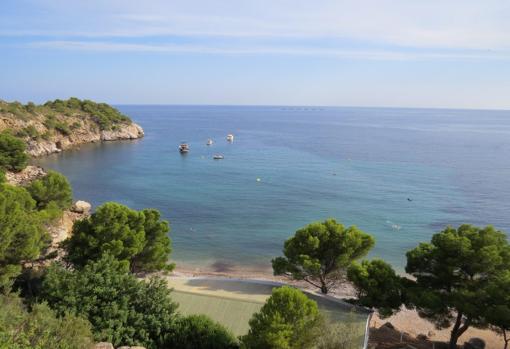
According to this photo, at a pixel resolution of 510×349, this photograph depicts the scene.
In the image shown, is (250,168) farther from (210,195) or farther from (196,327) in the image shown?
(196,327)

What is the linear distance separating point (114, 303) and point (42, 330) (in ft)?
11.3

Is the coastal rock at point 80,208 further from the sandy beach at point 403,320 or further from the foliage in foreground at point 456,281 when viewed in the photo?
the foliage in foreground at point 456,281

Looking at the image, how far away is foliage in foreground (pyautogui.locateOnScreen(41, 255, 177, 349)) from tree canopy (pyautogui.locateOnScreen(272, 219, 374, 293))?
7974 millimetres

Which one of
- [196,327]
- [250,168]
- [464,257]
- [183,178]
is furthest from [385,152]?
[196,327]

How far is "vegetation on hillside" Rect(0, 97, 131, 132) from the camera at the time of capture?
79719mm

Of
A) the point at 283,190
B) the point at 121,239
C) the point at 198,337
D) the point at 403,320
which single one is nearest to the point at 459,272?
the point at 403,320

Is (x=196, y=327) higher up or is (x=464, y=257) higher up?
(x=464, y=257)

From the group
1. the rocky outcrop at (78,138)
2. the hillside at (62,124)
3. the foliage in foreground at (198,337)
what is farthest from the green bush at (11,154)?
the foliage in foreground at (198,337)

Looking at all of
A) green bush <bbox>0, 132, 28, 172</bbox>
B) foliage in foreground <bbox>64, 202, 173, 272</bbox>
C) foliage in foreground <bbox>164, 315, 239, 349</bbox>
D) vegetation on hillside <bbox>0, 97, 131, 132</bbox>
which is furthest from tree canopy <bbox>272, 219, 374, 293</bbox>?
vegetation on hillside <bbox>0, 97, 131, 132</bbox>

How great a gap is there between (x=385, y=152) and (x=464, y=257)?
2997 inches

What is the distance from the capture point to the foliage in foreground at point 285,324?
1419 centimetres

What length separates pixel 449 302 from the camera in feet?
59.2

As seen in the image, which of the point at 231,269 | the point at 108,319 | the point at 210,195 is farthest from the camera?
the point at 210,195

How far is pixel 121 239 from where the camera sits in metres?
21.8
